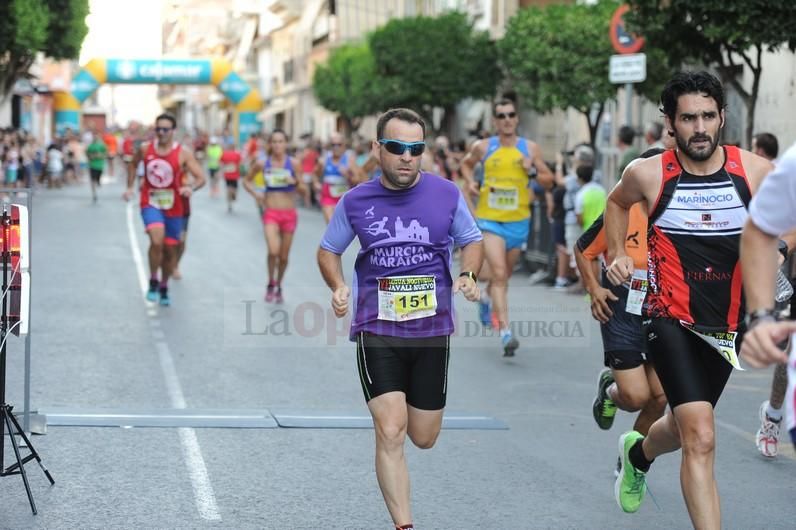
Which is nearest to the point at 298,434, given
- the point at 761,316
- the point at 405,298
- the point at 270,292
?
the point at 405,298

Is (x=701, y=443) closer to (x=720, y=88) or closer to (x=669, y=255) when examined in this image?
(x=669, y=255)

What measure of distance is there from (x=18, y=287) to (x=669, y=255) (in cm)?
285

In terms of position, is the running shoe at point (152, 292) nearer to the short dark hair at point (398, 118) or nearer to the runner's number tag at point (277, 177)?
the runner's number tag at point (277, 177)

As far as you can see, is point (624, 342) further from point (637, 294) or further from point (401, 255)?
point (401, 255)

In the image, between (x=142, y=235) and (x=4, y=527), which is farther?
(x=142, y=235)

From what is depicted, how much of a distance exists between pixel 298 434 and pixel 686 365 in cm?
322

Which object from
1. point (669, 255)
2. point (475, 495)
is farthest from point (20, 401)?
point (669, 255)

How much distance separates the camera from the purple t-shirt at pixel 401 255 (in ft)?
18.1

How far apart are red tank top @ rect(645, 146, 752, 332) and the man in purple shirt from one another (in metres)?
0.86

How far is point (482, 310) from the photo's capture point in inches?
492

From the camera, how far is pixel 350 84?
45.7m

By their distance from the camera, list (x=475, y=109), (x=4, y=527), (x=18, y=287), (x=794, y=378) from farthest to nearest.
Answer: (x=475, y=109) → (x=18, y=287) → (x=4, y=527) → (x=794, y=378)

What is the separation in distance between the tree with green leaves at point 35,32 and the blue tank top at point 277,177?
81.6 ft

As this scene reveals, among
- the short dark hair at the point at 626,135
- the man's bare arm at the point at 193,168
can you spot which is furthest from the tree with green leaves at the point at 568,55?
the man's bare arm at the point at 193,168
